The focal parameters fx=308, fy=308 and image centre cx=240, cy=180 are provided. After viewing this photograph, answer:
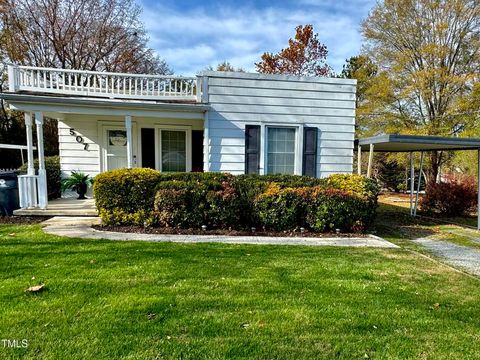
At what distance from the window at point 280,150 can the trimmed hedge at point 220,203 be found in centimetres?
178

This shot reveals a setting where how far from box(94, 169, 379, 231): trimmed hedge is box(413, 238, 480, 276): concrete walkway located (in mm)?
1261

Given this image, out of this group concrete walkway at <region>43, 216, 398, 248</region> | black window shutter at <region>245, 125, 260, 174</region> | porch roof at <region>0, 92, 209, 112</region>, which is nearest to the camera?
concrete walkway at <region>43, 216, 398, 248</region>

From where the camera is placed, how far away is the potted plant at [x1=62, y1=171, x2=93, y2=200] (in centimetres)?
888

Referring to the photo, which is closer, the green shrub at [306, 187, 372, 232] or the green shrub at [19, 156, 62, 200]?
the green shrub at [306, 187, 372, 232]

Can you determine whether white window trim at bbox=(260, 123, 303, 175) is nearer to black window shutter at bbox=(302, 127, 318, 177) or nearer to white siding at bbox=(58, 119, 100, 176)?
black window shutter at bbox=(302, 127, 318, 177)

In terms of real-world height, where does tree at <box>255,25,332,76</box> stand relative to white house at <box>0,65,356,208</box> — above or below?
above

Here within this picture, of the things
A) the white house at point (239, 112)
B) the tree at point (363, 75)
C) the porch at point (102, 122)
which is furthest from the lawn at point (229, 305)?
the tree at point (363, 75)

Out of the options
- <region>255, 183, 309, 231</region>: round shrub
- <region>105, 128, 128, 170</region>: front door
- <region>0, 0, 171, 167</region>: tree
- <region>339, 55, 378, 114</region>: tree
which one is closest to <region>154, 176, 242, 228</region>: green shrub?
<region>255, 183, 309, 231</region>: round shrub

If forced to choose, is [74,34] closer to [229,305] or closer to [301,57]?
[301,57]

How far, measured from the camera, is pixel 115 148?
378 inches

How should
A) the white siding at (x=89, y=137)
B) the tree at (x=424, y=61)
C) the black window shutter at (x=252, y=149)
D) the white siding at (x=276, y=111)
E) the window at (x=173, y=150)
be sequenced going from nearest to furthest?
1. the white siding at (x=276, y=111)
2. the black window shutter at (x=252, y=149)
3. the white siding at (x=89, y=137)
4. the window at (x=173, y=150)
5. the tree at (x=424, y=61)

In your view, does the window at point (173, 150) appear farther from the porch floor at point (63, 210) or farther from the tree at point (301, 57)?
the tree at point (301, 57)

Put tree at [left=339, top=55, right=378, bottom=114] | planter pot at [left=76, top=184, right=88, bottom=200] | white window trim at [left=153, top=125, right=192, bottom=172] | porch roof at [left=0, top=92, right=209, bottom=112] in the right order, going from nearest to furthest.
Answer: porch roof at [left=0, top=92, right=209, bottom=112] < planter pot at [left=76, top=184, right=88, bottom=200] < white window trim at [left=153, top=125, right=192, bottom=172] < tree at [left=339, top=55, right=378, bottom=114]

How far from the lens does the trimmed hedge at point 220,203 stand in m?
6.28
